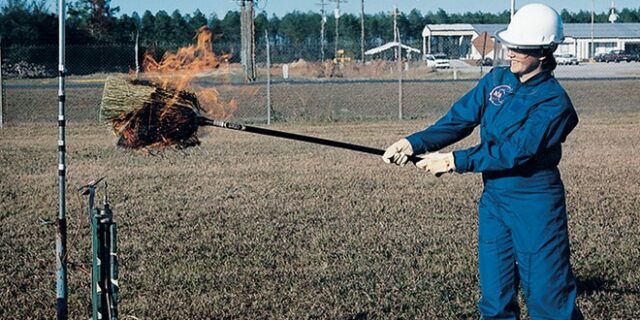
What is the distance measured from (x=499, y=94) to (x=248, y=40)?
15.3 meters

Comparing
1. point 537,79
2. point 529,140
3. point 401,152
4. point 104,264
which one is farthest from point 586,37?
point 104,264

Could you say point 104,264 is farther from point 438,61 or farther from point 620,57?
point 620,57

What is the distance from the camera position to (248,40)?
2012cm

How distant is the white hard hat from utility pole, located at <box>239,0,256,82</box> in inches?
445

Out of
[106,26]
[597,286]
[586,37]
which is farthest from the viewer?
[586,37]

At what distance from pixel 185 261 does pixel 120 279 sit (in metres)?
0.67

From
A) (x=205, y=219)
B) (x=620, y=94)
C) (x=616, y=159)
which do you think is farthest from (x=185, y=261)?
(x=620, y=94)

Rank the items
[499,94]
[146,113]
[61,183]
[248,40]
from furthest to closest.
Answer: [248,40], [146,113], [61,183], [499,94]

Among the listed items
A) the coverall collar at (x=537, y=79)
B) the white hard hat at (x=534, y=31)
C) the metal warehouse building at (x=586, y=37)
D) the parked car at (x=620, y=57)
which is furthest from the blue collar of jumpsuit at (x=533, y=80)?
the metal warehouse building at (x=586, y=37)

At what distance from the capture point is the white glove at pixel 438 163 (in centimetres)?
514

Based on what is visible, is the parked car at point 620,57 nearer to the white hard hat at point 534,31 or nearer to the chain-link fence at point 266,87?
the chain-link fence at point 266,87

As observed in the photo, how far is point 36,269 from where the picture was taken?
24.2ft

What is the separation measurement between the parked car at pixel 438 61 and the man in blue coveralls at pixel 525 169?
38317 millimetres

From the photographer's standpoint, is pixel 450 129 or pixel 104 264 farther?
pixel 450 129
